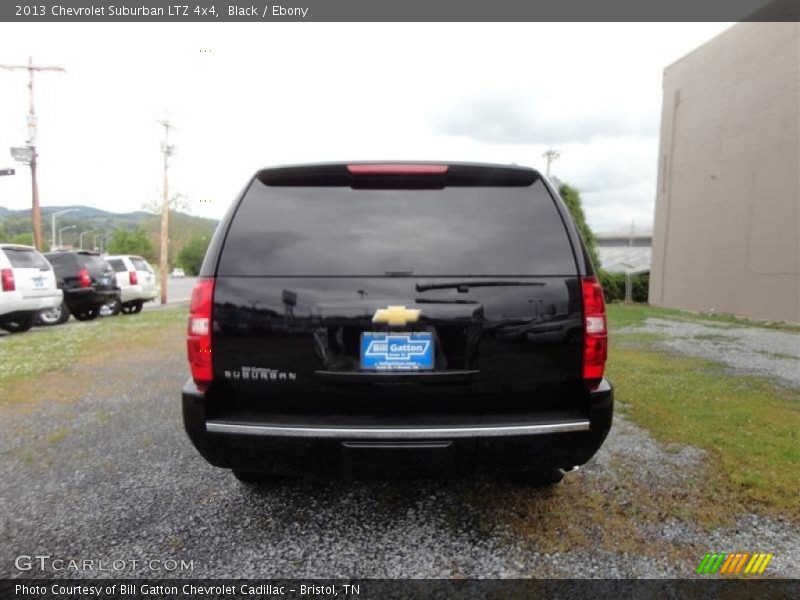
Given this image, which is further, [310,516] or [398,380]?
[310,516]

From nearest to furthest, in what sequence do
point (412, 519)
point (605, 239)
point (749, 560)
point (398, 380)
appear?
point (398, 380) < point (749, 560) < point (412, 519) < point (605, 239)

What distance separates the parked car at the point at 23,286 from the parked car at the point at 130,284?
177 inches

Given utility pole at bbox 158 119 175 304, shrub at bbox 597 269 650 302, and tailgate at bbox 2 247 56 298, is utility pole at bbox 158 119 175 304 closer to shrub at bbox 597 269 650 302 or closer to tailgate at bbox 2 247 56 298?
tailgate at bbox 2 247 56 298

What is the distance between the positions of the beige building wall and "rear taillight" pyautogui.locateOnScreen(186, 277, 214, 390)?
15671mm

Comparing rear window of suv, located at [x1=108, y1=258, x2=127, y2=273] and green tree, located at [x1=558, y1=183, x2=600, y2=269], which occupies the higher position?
green tree, located at [x1=558, y1=183, x2=600, y2=269]

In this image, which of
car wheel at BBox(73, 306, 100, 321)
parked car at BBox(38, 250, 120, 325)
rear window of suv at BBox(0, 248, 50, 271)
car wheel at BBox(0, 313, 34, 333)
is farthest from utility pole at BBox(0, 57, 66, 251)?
rear window of suv at BBox(0, 248, 50, 271)

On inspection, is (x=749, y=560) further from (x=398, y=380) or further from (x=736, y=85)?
(x=736, y=85)

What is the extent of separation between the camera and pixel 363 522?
9.27 feet

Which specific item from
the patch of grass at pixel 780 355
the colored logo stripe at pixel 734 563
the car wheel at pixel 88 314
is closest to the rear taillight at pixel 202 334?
the colored logo stripe at pixel 734 563

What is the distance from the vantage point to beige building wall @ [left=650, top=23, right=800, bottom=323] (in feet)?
45.4

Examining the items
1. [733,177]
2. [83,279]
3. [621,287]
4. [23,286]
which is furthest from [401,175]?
[621,287]

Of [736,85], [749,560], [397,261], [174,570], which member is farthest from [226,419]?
[736,85]

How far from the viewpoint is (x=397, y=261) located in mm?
2328

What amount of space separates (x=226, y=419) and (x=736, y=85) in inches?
749
